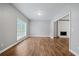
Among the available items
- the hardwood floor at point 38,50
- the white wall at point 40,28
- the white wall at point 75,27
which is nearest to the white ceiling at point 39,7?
the white wall at point 75,27

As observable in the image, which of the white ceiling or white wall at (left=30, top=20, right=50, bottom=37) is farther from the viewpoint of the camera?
white wall at (left=30, top=20, right=50, bottom=37)

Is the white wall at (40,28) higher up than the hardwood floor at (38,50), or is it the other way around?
the white wall at (40,28)

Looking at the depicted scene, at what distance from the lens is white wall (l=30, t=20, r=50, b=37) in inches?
537

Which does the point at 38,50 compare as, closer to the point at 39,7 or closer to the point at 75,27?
the point at 75,27

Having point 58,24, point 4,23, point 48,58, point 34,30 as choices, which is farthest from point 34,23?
point 48,58

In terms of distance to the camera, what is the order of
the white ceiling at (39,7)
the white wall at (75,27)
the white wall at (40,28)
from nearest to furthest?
the white wall at (75,27)
the white ceiling at (39,7)
the white wall at (40,28)

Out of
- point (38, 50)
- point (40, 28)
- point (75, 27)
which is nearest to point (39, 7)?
point (38, 50)

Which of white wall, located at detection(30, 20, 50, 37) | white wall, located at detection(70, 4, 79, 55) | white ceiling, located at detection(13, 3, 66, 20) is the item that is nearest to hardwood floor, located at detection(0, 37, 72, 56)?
white wall, located at detection(70, 4, 79, 55)

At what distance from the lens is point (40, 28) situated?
13750 mm

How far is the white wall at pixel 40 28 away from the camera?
13.6 m

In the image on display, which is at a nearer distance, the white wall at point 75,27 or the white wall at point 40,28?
the white wall at point 75,27

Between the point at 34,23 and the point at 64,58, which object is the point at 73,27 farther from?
the point at 34,23

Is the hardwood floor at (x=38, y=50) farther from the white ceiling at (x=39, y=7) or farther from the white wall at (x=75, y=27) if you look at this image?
the white ceiling at (x=39, y=7)

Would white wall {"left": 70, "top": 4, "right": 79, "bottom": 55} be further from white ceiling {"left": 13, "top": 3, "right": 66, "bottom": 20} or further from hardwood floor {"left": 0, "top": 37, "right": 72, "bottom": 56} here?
white ceiling {"left": 13, "top": 3, "right": 66, "bottom": 20}
